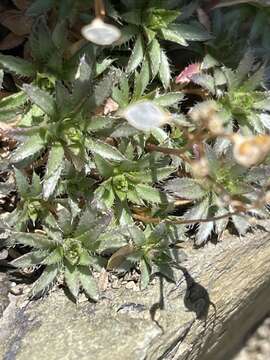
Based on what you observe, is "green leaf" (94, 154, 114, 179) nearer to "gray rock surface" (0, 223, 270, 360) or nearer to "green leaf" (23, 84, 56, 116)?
"green leaf" (23, 84, 56, 116)

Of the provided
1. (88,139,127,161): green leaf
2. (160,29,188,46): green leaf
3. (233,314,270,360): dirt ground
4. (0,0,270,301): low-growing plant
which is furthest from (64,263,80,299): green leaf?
(233,314,270,360): dirt ground

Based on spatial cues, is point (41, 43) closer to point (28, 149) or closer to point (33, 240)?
point (28, 149)

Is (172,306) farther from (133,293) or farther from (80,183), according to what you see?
(80,183)

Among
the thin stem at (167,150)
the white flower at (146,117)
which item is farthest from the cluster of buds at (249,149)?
the thin stem at (167,150)

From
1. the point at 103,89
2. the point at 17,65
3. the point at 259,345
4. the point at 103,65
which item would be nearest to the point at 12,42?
the point at 17,65

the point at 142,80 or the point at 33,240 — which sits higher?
the point at 142,80
